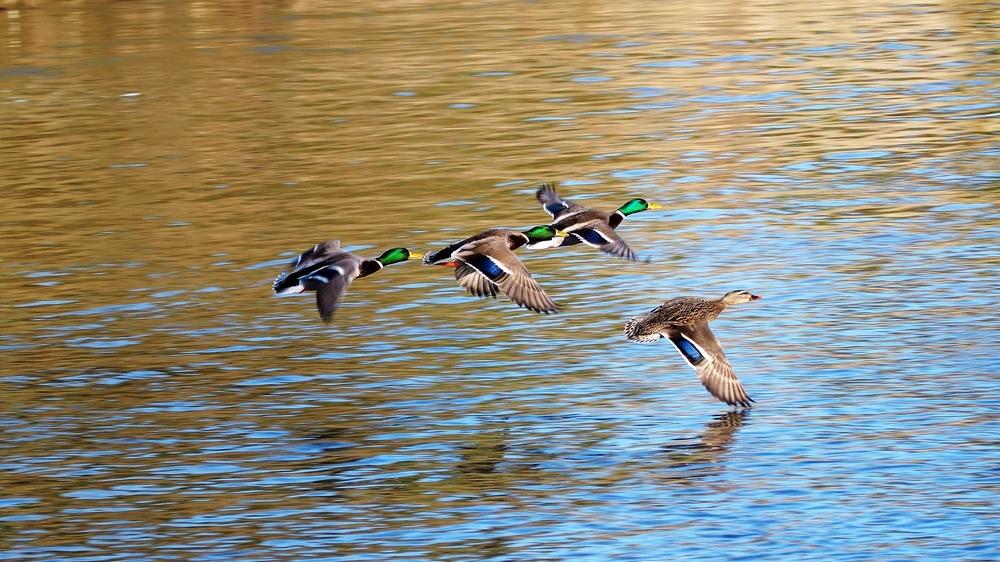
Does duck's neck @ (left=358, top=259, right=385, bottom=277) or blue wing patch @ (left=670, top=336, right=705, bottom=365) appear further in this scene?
duck's neck @ (left=358, top=259, right=385, bottom=277)

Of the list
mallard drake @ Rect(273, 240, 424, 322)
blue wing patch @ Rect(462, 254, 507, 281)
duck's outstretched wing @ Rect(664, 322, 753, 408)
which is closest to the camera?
duck's outstretched wing @ Rect(664, 322, 753, 408)

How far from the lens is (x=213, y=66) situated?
1286 inches

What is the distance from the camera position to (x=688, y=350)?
1277 centimetres

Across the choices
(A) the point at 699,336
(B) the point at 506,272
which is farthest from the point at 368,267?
(A) the point at 699,336

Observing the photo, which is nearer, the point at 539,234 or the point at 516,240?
the point at 516,240

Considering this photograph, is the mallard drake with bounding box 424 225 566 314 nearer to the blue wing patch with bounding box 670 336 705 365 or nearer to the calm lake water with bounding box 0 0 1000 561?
the calm lake water with bounding box 0 0 1000 561

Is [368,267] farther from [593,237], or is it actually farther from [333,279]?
[593,237]

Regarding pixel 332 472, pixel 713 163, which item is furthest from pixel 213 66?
pixel 332 472

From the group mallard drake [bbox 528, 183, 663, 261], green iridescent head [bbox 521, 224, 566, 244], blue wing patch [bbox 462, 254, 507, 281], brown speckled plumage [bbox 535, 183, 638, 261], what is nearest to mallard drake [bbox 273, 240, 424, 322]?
blue wing patch [bbox 462, 254, 507, 281]

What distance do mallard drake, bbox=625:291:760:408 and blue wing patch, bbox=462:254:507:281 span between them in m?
1.27

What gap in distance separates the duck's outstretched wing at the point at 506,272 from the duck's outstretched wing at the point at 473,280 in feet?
1.39

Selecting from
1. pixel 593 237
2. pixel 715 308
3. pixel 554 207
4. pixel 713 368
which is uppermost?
pixel 715 308

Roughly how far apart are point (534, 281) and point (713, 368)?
1653 millimetres

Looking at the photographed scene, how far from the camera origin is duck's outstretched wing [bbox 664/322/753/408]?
12.6 m
